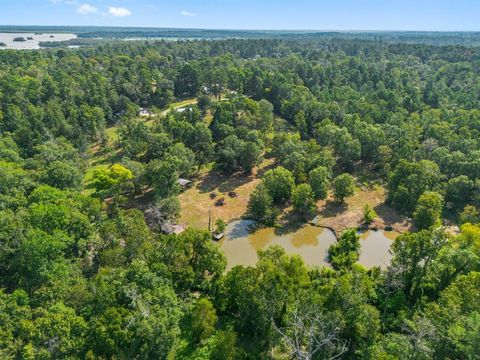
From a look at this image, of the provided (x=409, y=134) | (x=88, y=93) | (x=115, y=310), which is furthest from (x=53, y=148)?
(x=409, y=134)

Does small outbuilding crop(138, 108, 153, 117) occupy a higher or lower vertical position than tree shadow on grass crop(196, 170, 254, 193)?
higher

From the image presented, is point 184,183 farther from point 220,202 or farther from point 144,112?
point 144,112

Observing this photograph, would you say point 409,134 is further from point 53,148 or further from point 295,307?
point 53,148

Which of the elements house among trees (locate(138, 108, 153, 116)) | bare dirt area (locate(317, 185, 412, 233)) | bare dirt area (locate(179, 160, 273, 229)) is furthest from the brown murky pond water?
house among trees (locate(138, 108, 153, 116))

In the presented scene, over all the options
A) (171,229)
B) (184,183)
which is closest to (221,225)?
(171,229)

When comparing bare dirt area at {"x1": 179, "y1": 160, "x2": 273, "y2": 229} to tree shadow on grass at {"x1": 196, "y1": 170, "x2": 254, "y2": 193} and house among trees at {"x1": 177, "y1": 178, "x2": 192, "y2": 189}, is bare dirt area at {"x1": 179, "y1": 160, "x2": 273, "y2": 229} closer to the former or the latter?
tree shadow on grass at {"x1": 196, "y1": 170, "x2": 254, "y2": 193}

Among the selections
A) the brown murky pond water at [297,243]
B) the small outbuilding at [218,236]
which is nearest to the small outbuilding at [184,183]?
the brown murky pond water at [297,243]

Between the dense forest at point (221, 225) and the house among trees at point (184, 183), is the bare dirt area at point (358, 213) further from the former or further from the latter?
the house among trees at point (184, 183)
